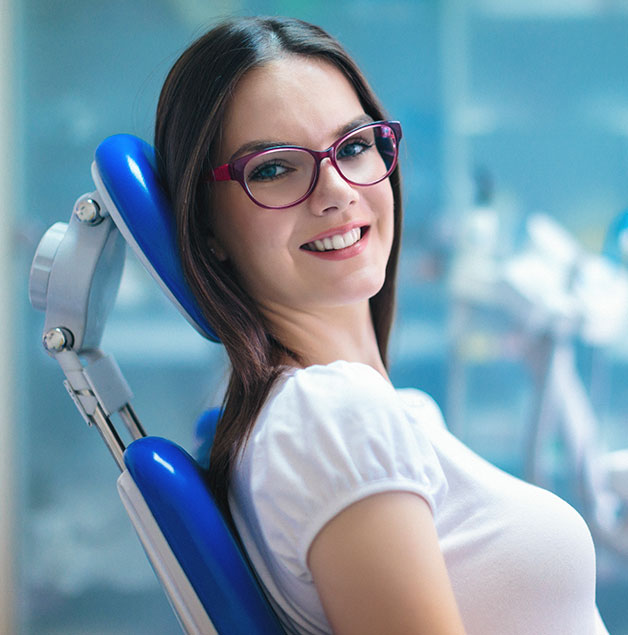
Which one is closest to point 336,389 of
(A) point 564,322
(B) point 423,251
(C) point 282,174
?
(C) point 282,174

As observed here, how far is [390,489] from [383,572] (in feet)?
0.23

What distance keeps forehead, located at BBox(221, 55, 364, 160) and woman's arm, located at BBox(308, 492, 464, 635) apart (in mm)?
447

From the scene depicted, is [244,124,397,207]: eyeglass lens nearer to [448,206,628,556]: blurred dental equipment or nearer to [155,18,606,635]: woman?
[155,18,606,635]: woman

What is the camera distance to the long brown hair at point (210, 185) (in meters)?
0.83

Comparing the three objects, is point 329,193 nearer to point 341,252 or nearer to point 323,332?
point 341,252

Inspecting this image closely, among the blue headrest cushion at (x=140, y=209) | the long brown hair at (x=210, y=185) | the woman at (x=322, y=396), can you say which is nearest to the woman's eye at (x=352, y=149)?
the woman at (x=322, y=396)

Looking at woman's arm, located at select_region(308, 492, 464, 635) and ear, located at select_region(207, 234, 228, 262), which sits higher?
ear, located at select_region(207, 234, 228, 262)

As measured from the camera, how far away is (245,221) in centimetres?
89

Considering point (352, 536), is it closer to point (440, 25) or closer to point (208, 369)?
point (208, 369)

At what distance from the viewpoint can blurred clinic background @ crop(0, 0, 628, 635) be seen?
2.37m

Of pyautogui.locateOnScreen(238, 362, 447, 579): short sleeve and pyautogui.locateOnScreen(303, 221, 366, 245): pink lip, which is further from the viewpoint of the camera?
pyautogui.locateOnScreen(303, 221, 366, 245): pink lip

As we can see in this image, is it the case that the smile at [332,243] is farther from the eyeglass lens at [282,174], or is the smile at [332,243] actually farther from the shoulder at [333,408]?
the shoulder at [333,408]

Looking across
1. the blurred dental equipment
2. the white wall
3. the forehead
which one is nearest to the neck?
the forehead

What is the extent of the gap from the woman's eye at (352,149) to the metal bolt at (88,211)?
306 millimetres
